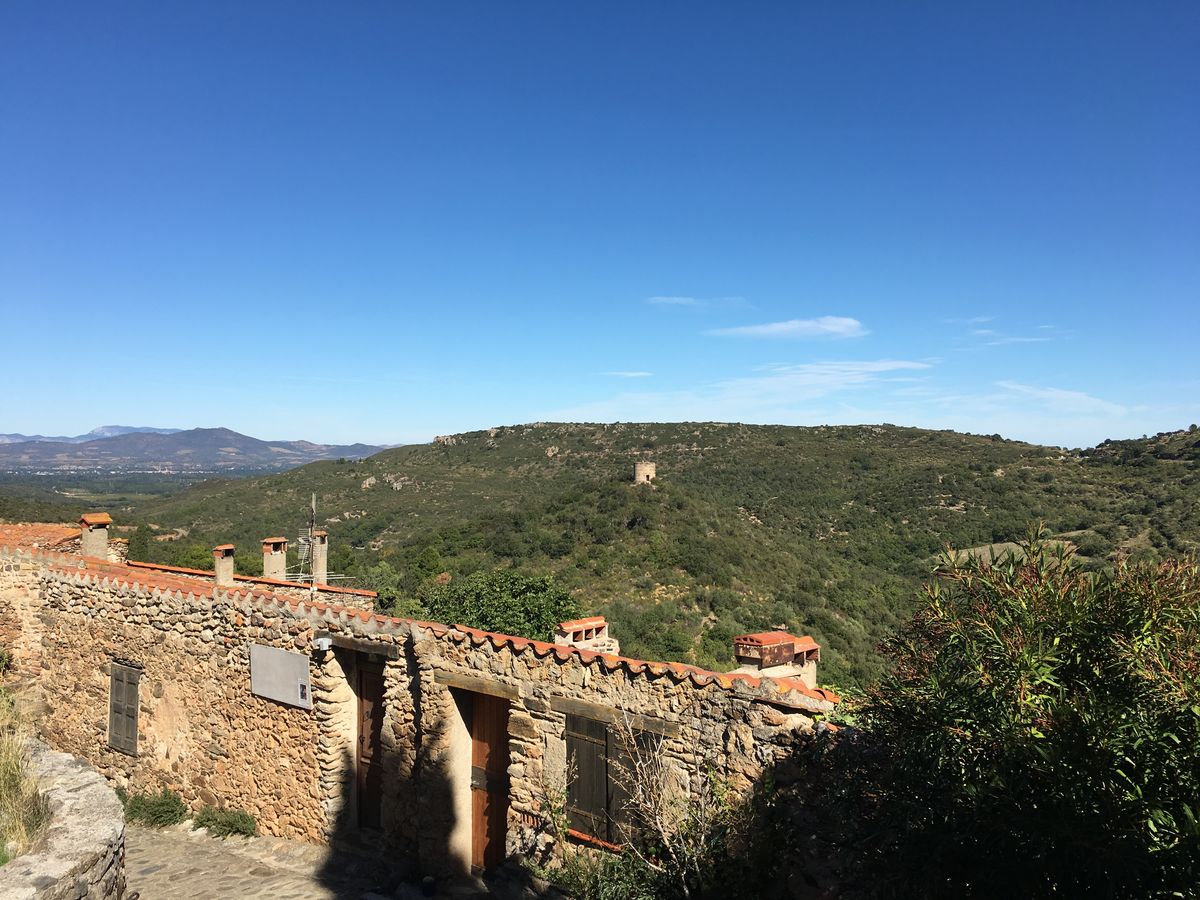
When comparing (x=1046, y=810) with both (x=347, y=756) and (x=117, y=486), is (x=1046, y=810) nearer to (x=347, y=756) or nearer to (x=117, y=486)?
(x=347, y=756)

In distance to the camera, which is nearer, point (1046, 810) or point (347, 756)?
point (1046, 810)

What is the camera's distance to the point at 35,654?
37.0 ft

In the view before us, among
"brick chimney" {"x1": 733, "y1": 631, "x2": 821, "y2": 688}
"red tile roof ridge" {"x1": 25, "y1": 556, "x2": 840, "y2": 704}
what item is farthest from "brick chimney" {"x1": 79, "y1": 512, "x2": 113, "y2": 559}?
"brick chimney" {"x1": 733, "y1": 631, "x2": 821, "y2": 688}

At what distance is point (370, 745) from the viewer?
9.02 metres

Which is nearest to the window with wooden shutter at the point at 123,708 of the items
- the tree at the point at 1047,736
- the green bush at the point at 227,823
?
the green bush at the point at 227,823

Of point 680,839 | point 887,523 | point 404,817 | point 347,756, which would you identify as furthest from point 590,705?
point 887,523

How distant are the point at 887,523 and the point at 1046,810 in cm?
3664

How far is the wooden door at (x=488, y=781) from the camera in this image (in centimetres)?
812

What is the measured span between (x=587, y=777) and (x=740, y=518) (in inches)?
1234

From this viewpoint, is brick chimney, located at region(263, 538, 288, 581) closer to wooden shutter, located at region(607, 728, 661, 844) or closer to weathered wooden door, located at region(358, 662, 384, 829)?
weathered wooden door, located at region(358, 662, 384, 829)

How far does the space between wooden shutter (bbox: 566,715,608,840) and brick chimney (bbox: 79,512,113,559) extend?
9.55 m

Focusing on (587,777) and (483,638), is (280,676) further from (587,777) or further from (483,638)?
(587,777)

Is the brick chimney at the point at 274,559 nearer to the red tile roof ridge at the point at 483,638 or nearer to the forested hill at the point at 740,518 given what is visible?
the red tile roof ridge at the point at 483,638

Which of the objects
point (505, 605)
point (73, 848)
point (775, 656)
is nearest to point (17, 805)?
point (73, 848)
